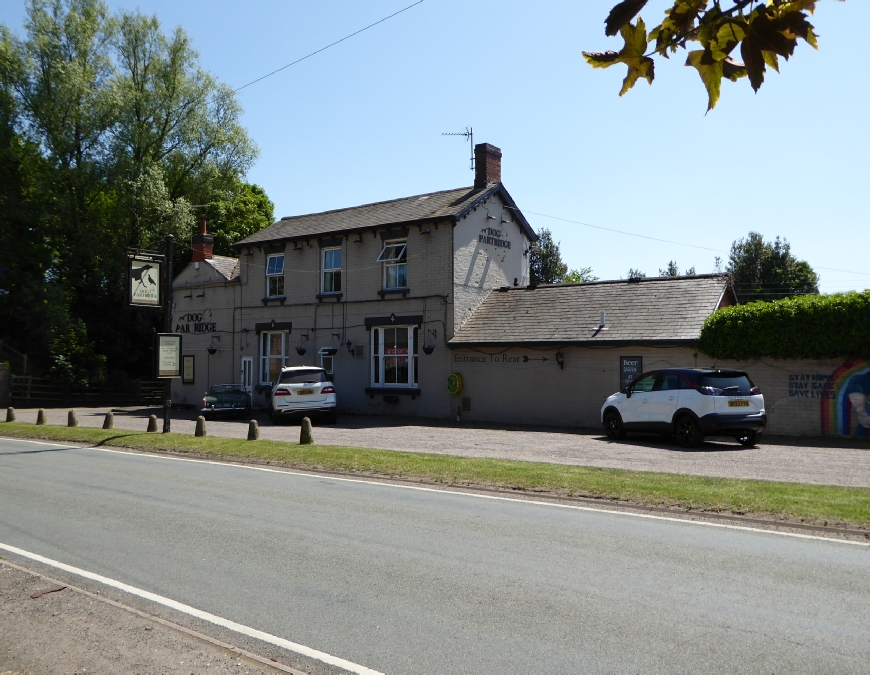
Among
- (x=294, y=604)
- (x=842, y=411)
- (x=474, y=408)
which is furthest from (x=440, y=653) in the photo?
(x=474, y=408)

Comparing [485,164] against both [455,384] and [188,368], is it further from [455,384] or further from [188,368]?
[188,368]

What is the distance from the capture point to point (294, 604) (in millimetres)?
5695

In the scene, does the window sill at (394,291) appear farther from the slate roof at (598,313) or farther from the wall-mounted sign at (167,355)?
the wall-mounted sign at (167,355)

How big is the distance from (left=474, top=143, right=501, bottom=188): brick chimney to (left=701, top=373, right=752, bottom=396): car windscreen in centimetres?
1340

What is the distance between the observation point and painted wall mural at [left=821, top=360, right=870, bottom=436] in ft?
57.7

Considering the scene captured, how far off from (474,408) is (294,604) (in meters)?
18.8

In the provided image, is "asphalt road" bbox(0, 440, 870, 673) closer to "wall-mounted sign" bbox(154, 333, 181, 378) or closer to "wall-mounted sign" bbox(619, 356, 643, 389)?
"wall-mounted sign" bbox(154, 333, 181, 378)

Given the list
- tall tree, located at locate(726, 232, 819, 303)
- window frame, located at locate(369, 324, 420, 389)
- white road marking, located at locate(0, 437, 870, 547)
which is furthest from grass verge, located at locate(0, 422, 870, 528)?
tall tree, located at locate(726, 232, 819, 303)

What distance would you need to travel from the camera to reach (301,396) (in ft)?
75.8

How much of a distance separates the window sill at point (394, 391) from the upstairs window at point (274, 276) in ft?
20.5

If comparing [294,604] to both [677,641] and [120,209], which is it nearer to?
[677,641]

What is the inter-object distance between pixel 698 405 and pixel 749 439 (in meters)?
1.67

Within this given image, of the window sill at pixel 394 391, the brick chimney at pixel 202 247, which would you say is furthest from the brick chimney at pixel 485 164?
the brick chimney at pixel 202 247

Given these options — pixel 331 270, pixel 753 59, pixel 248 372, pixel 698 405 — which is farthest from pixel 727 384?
pixel 248 372
